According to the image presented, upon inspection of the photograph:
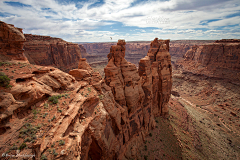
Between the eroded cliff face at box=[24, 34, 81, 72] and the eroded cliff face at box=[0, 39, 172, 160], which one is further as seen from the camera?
the eroded cliff face at box=[24, 34, 81, 72]

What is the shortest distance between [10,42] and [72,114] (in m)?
12.8

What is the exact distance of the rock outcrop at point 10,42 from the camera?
515 inches

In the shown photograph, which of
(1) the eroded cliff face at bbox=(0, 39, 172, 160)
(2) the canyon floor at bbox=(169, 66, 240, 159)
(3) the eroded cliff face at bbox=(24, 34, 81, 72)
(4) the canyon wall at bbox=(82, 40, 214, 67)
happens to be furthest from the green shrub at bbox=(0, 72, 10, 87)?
(4) the canyon wall at bbox=(82, 40, 214, 67)

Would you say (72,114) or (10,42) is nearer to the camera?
(72,114)

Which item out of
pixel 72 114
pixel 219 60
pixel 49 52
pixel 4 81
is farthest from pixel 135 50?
pixel 4 81

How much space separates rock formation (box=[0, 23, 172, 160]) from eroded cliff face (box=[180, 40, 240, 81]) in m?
59.8

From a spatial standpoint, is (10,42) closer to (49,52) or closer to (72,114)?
(72,114)

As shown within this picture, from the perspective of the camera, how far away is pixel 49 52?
52.9 metres

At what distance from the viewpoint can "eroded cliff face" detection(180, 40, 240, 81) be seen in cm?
5348

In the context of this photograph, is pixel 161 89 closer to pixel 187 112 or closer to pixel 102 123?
pixel 187 112

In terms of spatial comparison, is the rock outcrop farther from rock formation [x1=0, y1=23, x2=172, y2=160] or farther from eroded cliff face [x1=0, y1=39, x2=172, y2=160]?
rock formation [x1=0, y1=23, x2=172, y2=160]

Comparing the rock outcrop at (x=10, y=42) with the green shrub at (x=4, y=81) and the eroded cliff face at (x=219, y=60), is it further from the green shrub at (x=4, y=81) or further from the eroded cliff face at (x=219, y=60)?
the eroded cliff face at (x=219, y=60)

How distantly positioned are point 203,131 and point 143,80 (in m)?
23.7

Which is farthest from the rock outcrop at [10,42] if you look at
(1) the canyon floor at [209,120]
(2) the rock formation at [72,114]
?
(1) the canyon floor at [209,120]
